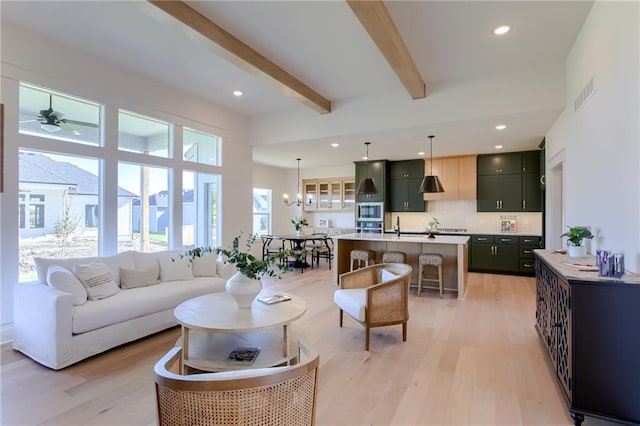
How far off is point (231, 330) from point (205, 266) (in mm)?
2247

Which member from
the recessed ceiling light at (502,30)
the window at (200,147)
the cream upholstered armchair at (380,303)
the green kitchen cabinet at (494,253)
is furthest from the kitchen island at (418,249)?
the recessed ceiling light at (502,30)

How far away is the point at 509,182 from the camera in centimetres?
702

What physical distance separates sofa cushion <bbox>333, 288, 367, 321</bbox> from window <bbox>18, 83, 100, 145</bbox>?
360cm

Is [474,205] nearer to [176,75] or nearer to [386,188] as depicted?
[386,188]

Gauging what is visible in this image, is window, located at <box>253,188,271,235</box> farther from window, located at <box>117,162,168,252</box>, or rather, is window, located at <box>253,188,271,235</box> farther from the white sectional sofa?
the white sectional sofa

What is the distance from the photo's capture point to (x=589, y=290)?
1.95m

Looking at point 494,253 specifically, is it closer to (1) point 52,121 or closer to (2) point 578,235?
(2) point 578,235

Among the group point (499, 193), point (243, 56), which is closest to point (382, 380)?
point (243, 56)

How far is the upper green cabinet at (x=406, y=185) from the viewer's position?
796 centimetres

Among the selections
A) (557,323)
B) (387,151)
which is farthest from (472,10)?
(387,151)

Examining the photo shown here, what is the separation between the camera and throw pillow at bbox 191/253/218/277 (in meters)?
4.27

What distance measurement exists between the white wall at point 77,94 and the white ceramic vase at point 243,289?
2457 millimetres

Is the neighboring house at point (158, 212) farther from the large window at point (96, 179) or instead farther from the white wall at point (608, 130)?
the white wall at point (608, 130)

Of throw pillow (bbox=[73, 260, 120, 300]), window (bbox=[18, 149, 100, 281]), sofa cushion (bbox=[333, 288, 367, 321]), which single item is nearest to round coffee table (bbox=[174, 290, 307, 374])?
sofa cushion (bbox=[333, 288, 367, 321])
